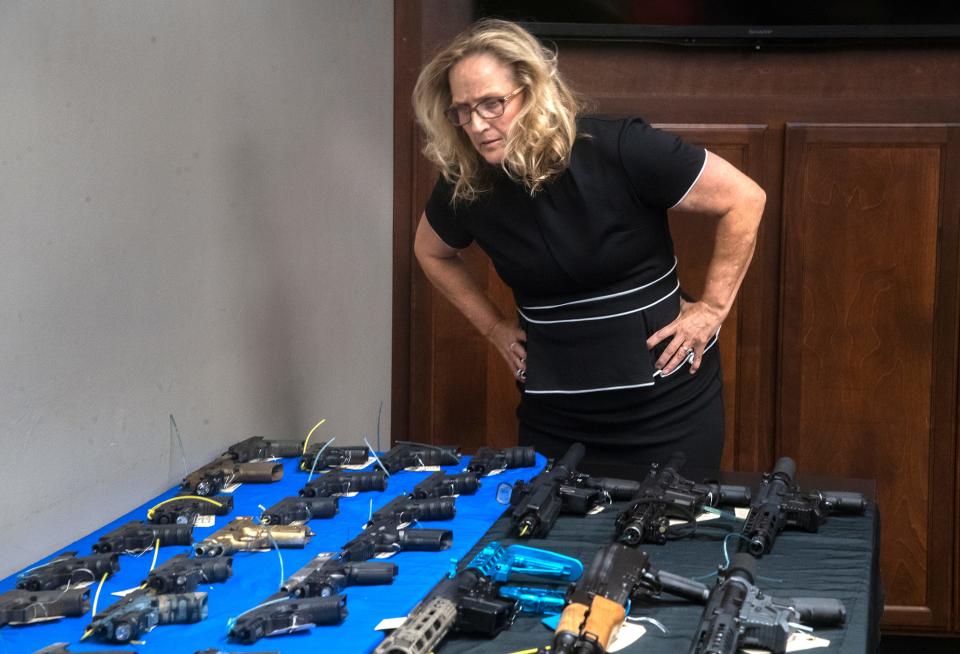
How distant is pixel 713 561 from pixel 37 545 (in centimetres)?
118

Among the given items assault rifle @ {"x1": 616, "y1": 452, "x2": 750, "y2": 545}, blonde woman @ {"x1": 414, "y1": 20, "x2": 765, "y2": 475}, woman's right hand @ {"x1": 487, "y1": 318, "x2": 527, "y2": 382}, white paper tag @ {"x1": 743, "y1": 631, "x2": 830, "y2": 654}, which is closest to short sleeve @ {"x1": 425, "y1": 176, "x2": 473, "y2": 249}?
blonde woman @ {"x1": 414, "y1": 20, "x2": 765, "y2": 475}

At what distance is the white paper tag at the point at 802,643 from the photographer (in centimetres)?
146

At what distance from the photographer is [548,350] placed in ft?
8.34

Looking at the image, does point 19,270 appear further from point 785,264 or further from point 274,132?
point 785,264

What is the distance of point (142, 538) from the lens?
6.36 ft

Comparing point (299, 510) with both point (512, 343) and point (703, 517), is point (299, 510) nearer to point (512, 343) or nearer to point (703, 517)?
point (703, 517)

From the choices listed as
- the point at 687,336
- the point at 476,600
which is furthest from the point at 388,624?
the point at 687,336

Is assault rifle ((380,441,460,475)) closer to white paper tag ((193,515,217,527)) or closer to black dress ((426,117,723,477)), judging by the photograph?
Answer: black dress ((426,117,723,477))

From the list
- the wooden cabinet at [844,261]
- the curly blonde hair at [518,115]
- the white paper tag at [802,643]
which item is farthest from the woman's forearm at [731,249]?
the white paper tag at [802,643]

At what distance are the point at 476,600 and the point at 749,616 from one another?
0.37 m

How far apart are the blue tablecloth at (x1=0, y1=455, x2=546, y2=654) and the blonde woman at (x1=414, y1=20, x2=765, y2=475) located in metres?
0.31

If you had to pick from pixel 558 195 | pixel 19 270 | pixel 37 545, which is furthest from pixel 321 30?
pixel 37 545

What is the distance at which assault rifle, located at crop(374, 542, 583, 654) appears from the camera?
1444 millimetres

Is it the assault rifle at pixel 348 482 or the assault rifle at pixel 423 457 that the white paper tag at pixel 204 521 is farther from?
the assault rifle at pixel 423 457
